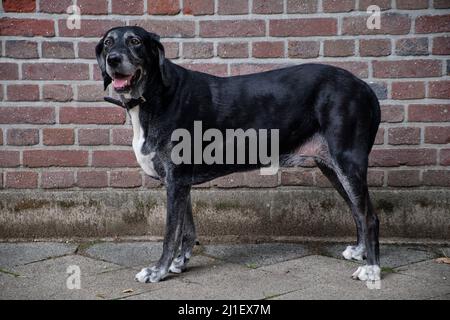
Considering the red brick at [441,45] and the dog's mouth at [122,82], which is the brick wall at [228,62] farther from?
the dog's mouth at [122,82]

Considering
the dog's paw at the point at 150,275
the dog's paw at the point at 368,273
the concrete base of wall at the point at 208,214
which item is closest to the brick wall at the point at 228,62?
the concrete base of wall at the point at 208,214

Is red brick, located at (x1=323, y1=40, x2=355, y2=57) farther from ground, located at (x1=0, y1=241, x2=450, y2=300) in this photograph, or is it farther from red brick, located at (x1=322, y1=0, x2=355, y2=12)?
ground, located at (x1=0, y1=241, x2=450, y2=300)

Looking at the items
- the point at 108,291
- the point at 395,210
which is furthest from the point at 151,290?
the point at 395,210

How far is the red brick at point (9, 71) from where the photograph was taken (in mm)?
4816

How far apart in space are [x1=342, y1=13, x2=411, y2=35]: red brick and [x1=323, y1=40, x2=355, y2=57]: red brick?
0.07 meters

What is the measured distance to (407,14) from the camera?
4.71 metres

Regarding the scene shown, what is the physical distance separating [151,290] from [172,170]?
706 mm

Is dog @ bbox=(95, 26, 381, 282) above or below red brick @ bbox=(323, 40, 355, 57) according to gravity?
below

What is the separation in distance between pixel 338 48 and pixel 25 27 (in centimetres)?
215

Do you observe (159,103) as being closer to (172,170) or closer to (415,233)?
(172,170)

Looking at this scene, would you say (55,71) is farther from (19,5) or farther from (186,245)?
(186,245)

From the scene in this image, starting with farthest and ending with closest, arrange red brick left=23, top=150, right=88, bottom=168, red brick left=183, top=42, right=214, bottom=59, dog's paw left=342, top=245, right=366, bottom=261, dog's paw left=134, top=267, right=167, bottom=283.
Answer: red brick left=23, top=150, right=88, bottom=168 < red brick left=183, top=42, right=214, bottom=59 < dog's paw left=342, top=245, right=366, bottom=261 < dog's paw left=134, top=267, right=167, bottom=283

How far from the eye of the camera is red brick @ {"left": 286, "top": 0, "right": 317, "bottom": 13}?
4.74 metres

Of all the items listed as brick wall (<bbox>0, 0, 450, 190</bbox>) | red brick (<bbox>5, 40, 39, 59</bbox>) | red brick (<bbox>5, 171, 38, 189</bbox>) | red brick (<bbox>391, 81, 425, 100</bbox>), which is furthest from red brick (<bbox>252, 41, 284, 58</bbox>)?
red brick (<bbox>5, 171, 38, 189</bbox>)
